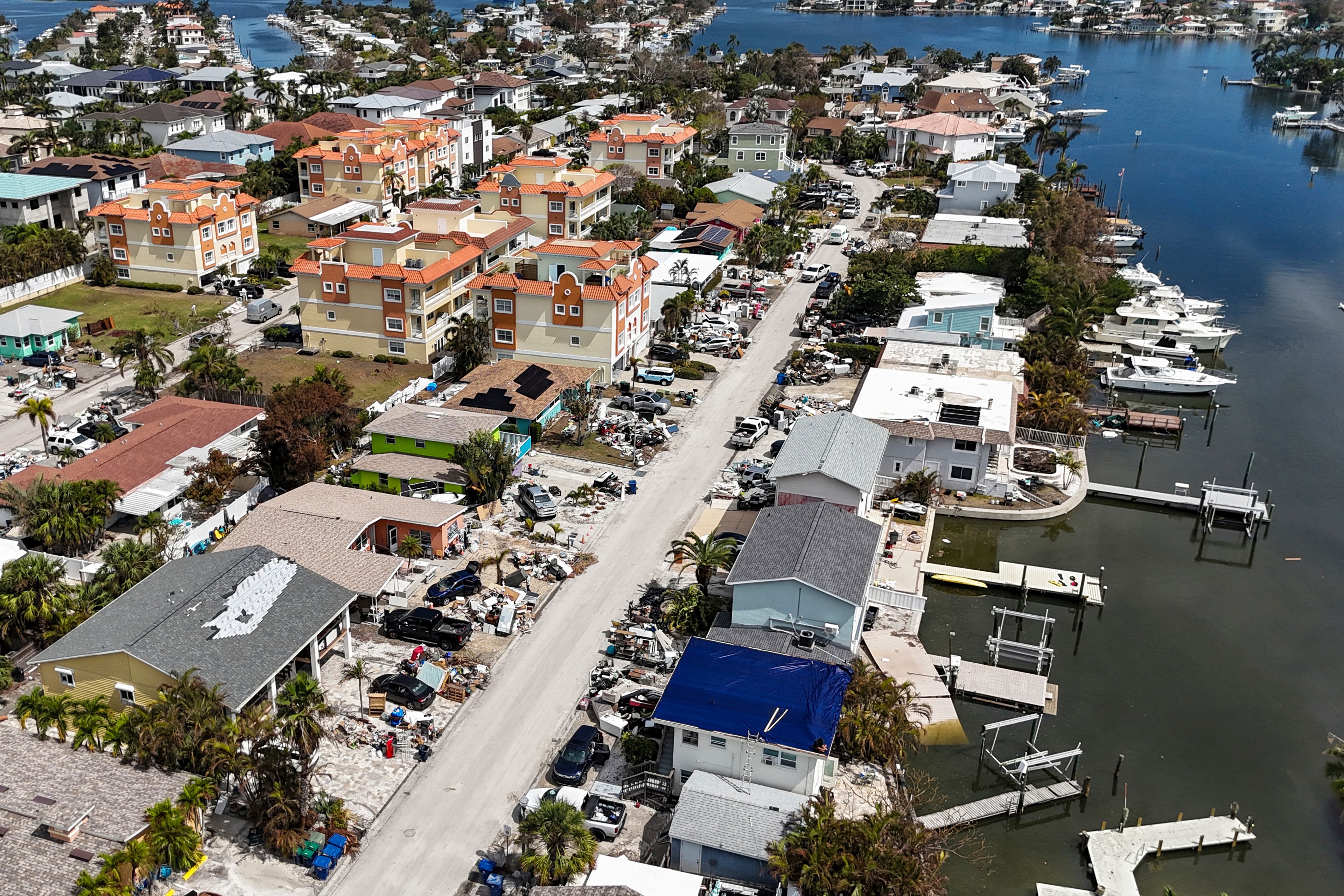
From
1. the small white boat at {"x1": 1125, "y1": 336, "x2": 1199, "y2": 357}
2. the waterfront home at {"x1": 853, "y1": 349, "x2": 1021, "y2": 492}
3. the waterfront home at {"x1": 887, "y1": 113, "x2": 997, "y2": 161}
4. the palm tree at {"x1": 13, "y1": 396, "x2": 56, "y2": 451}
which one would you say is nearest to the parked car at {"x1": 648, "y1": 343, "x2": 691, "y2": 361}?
the waterfront home at {"x1": 853, "y1": 349, "x2": 1021, "y2": 492}

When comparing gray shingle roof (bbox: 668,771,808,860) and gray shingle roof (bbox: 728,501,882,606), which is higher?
gray shingle roof (bbox: 728,501,882,606)

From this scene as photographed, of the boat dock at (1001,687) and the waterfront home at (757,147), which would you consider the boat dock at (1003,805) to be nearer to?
the boat dock at (1001,687)

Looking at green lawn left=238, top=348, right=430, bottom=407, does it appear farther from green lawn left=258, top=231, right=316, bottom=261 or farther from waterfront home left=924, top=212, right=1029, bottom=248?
waterfront home left=924, top=212, right=1029, bottom=248

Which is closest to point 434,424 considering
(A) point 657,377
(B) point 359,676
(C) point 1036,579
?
(A) point 657,377

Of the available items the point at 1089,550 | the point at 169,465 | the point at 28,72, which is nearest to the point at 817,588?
the point at 1089,550

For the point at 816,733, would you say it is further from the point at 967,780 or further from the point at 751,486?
the point at 751,486

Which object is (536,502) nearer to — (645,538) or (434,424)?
(645,538)

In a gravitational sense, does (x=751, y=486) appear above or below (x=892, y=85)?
below

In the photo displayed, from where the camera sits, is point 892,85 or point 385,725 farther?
point 892,85
